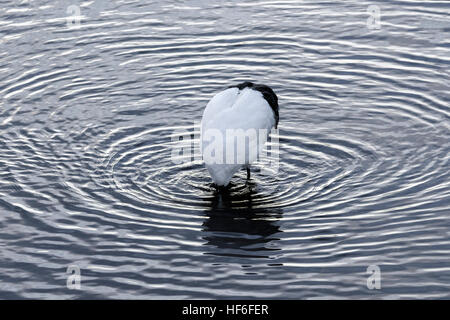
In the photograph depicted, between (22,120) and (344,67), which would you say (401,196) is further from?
(22,120)

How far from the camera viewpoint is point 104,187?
1384cm

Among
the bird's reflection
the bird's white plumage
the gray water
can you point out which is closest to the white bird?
the bird's white plumage

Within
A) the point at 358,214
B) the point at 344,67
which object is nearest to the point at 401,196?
the point at 358,214

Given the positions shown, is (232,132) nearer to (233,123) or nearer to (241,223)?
(233,123)

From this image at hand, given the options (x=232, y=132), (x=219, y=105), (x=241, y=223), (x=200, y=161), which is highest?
(x=219, y=105)

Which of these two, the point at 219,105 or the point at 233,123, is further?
the point at 219,105

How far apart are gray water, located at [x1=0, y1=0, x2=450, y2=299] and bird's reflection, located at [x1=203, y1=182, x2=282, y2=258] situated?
0.10ft

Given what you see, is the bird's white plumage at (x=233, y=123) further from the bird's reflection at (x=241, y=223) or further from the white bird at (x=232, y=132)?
the bird's reflection at (x=241, y=223)

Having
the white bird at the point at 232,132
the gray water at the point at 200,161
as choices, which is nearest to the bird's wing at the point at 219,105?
the white bird at the point at 232,132

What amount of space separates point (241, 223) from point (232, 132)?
1.36 meters

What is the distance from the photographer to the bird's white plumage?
1343cm

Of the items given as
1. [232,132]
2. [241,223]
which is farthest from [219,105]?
[241,223]

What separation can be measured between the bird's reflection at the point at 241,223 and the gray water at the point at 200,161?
3 centimetres

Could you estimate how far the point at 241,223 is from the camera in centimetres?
1300
